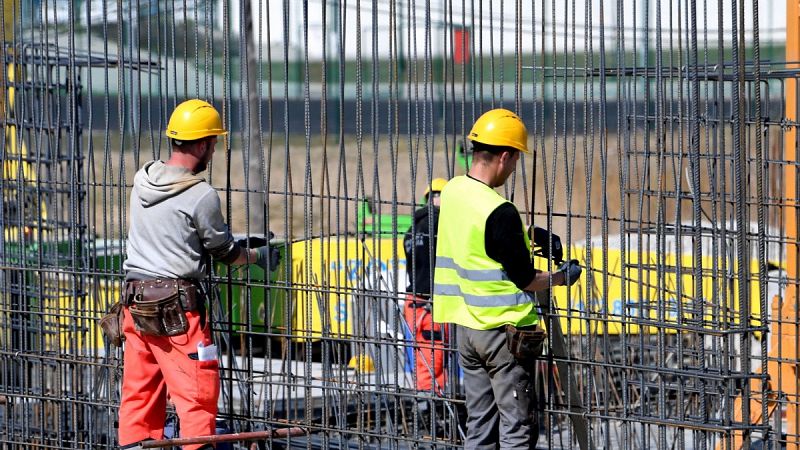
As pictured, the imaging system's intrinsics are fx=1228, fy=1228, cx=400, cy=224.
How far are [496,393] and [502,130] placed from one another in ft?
3.97

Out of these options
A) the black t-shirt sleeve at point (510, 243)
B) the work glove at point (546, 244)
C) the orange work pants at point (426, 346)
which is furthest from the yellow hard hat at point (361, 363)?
the black t-shirt sleeve at point (510, 243)

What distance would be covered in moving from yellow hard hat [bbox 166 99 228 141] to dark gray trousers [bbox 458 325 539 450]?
1.56m

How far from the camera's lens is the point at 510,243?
5.43 m

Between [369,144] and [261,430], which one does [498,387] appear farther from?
[369,144]

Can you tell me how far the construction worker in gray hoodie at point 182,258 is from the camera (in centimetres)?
589

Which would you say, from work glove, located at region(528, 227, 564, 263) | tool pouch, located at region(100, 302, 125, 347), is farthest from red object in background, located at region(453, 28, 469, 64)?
tool pouch, located at region(100, 302, 125, 347)

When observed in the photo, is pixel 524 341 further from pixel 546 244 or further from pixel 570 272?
pixel 546 244

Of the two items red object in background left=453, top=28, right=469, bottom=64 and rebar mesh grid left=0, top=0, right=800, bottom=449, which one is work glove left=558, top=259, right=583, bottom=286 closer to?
rebar mesh grid left=0, top=0, right=800, bottom=449

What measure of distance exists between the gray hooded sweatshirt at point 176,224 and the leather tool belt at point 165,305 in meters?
0.06

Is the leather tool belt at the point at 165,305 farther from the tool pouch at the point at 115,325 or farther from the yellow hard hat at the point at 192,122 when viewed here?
the yellow hard hat at the point at 192,122

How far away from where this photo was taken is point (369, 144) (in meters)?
23.8

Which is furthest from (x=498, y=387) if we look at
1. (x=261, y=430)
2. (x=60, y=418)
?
(x=60, y=418)

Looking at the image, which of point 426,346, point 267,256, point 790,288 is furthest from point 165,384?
point 790,288

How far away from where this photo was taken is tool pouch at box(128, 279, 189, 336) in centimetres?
589
